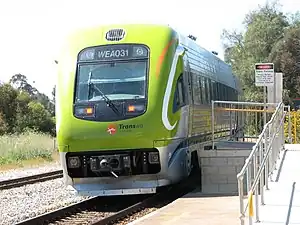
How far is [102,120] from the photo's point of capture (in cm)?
1391

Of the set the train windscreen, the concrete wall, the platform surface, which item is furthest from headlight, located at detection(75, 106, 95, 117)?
the concrete wall

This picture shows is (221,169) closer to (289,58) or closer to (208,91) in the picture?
(208,91)

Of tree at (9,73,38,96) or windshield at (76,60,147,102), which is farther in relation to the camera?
tree at (9,73,38,96)

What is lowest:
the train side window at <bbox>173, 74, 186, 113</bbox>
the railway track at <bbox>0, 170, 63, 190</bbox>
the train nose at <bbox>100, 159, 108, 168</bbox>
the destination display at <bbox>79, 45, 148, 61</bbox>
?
the railway track at <bbox>0, 170, 63, 190</bbox>

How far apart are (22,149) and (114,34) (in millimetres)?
23601

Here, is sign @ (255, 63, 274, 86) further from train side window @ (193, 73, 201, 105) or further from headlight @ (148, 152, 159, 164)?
headlight @ (148, 152, 159, 164)

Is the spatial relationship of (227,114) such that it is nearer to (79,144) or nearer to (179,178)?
(179,178)

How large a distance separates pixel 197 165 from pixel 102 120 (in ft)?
16.2

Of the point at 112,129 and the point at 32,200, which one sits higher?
the point at 112,129

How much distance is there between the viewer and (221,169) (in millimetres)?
15938

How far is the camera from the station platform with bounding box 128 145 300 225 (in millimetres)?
10133

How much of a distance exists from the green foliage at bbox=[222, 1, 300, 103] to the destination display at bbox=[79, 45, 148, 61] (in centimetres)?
4295

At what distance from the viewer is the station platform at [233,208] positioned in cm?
1013

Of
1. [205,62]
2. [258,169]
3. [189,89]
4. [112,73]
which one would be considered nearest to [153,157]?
[112,73]
